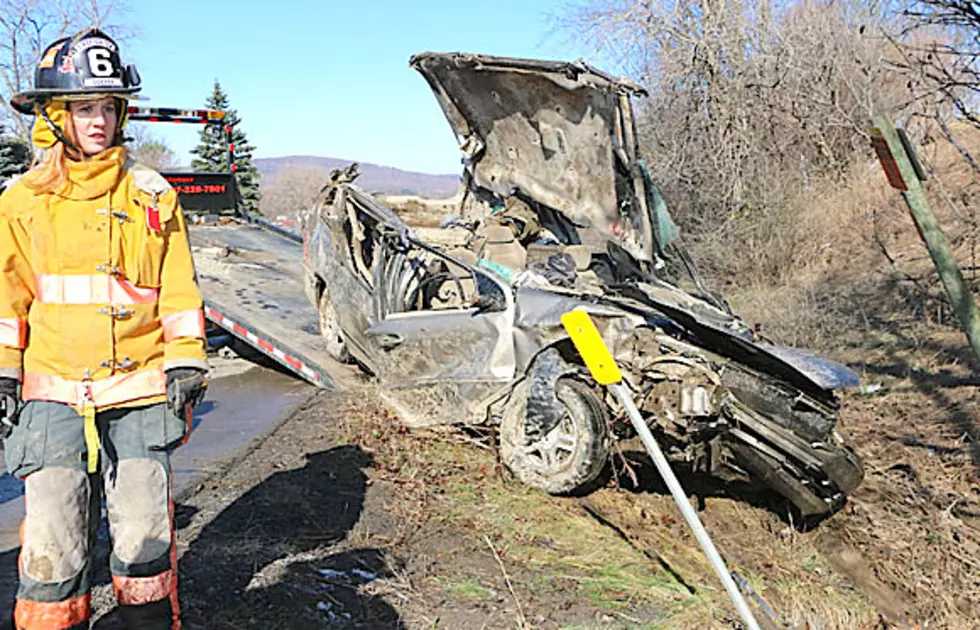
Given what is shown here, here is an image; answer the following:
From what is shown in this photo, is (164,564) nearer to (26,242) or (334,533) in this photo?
(26,242)

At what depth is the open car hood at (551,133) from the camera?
575 centimetres

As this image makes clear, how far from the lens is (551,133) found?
20.6 ft

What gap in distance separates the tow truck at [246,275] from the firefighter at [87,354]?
4503mm

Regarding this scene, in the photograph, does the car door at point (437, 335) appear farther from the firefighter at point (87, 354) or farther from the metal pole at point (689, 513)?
the firefighter at point (87, 354)

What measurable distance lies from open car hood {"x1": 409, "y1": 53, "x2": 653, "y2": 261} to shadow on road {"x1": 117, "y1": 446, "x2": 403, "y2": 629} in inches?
107

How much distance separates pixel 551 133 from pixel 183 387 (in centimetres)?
420

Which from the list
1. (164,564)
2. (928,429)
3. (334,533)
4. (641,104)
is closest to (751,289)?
(641,104)

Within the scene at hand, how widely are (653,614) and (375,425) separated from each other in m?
2.91

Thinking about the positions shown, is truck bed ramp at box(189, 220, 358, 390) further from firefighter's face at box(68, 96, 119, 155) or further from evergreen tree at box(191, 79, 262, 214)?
evergreen tree at box(191, 79, 262, 214)

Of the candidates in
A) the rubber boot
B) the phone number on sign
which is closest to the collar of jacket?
the rubber boot

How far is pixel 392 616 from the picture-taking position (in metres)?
3.45

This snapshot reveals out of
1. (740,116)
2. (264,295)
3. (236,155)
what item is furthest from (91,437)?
(236,155)

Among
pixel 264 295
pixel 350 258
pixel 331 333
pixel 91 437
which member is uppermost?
pixel 350 258

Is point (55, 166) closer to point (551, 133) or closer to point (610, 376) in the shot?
point (610, 376)
